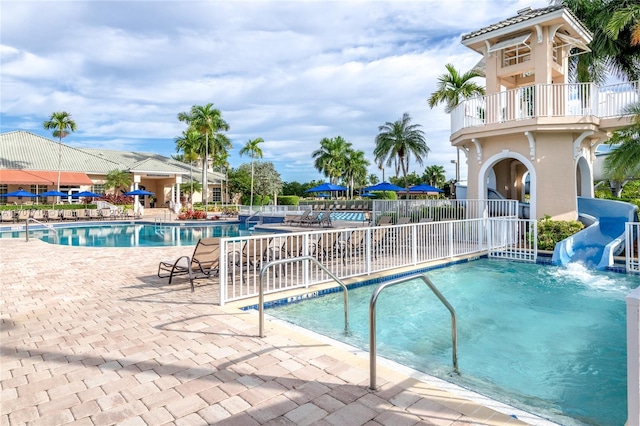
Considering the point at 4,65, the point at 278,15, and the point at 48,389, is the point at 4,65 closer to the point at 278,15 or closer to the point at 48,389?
the point at 278,15

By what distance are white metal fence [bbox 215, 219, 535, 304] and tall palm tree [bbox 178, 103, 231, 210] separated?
33083mm

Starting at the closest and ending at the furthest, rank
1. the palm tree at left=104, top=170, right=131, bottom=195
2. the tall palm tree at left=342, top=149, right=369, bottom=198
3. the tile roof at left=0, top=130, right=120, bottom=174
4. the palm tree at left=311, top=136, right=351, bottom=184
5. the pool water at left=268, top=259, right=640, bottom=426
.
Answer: the pool water at left=268, top=259, right=640, bottom=426 < the tile roof at left=0, top=130, right=120, bottom=174 < the palm tree at left=104, top=170, right=131, bottom=195 < the palm tree at left=311, top=136, right=351, bottom=184 < the tall palm tree at left=342, top=149, right=369, bottom=198

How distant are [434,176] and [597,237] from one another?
162 ft

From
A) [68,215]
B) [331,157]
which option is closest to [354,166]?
[331,157]

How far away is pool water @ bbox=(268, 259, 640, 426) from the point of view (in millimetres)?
3950

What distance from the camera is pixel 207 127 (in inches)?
1638

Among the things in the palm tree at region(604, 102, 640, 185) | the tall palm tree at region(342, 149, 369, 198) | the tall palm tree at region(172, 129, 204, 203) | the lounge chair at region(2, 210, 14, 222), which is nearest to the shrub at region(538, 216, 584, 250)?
the palm tree at region(604, 102, 640, 185)

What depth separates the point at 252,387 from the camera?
3.52 metres

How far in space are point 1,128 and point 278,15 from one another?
143 ft

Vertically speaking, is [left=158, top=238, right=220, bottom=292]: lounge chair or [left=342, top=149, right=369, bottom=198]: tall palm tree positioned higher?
[left=342, top=149, right=369, bottom=198]: tall palm tree

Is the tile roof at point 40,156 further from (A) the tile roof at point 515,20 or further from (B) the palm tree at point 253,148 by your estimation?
(A) the tile roof at point 515,20

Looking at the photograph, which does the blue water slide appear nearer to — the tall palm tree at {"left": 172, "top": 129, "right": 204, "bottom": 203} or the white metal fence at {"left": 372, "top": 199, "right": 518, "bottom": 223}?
the white metal fence at {"left": 372, "top": 199, "right": 518, "bottom": 223}

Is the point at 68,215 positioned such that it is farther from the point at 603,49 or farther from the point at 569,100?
the point at 603,49

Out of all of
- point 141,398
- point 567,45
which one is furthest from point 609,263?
point 141,398
